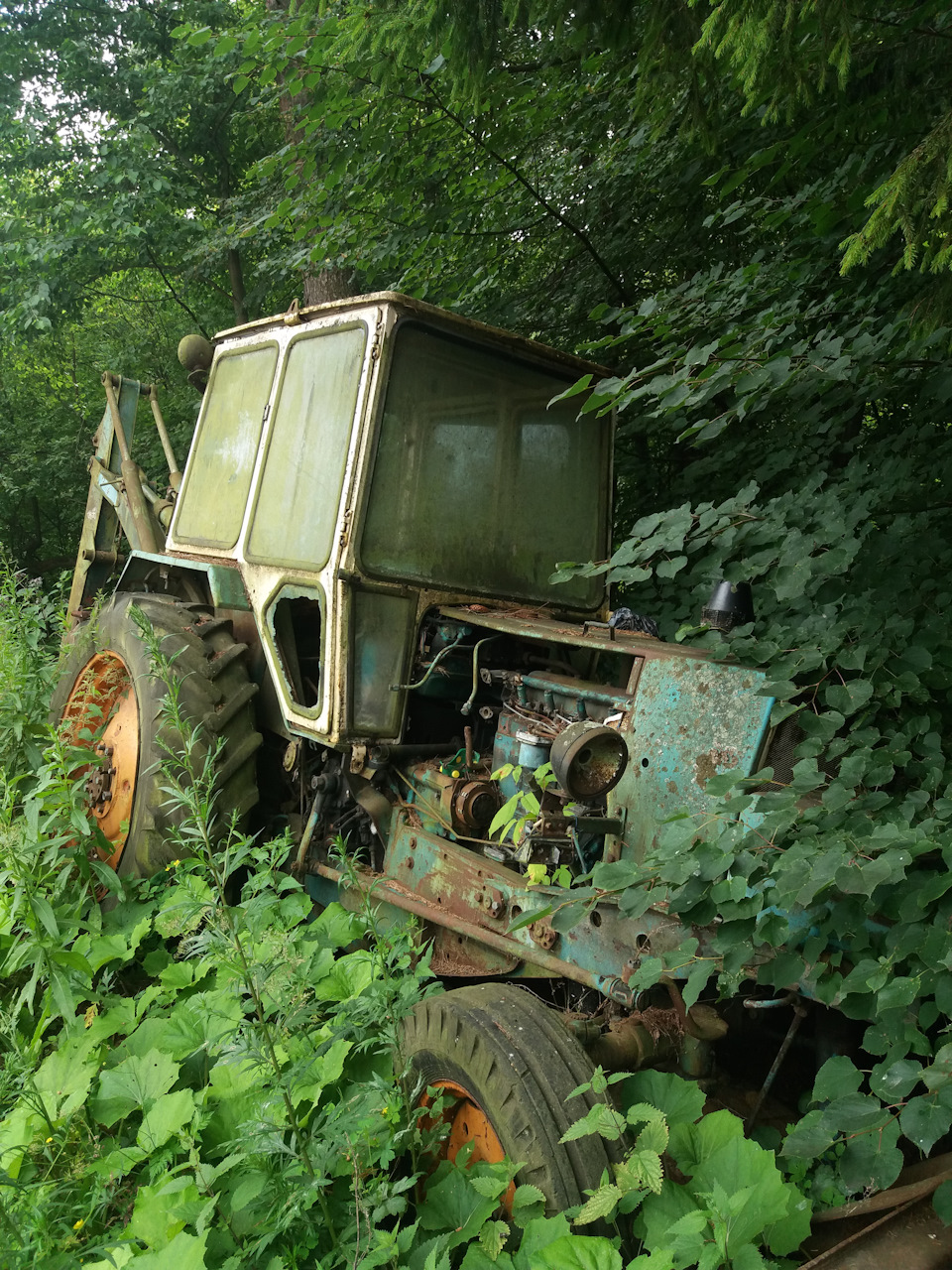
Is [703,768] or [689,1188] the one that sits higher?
[703,768]

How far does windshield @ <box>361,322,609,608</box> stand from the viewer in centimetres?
285

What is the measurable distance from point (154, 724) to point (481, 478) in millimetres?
1471

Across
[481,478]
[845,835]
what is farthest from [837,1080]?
[481,478]

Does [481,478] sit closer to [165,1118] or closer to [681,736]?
[681,736]

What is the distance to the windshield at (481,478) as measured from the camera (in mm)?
2848

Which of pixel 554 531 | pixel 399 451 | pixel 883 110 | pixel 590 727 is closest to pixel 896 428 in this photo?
pixel 883 110

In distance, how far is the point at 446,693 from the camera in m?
2.99

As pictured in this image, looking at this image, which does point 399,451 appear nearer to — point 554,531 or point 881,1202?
point 554,531

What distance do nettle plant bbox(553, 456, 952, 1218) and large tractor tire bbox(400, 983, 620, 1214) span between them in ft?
1.11

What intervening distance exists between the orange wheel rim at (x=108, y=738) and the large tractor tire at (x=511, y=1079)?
1630 mm

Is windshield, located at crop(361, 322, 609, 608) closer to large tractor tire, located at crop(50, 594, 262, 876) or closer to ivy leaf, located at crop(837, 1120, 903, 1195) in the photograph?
large tractor tire, located at crop(50, 594, 262, 876)

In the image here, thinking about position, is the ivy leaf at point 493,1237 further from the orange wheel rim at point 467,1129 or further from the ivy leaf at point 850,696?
the ivy leaf at point 850,696

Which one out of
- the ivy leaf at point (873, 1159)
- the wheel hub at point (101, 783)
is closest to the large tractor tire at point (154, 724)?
the wheel hub at point (101, 783)

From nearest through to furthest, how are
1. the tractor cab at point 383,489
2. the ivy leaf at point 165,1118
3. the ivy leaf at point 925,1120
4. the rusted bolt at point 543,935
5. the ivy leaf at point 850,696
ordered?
the ivy leaf at point 925,1120 → the ivy leaf at point 850,696 → the ivy leaf at point 165,1118 → the rusted bolt at point 543,935 → the tractor cab at point 383,489
